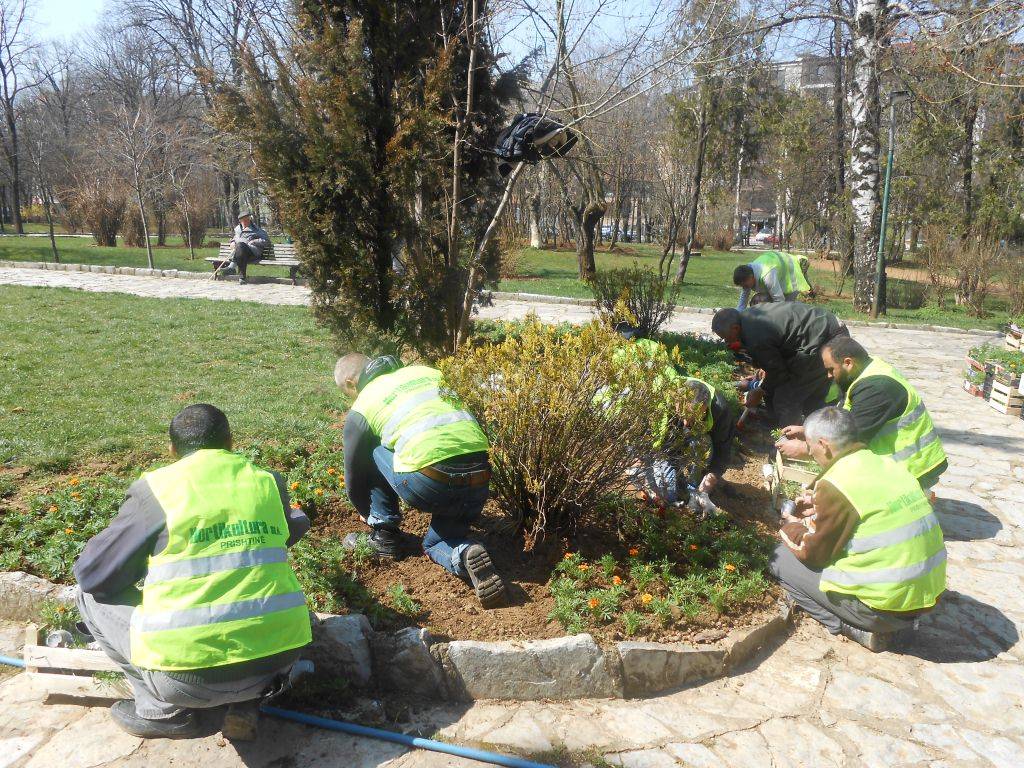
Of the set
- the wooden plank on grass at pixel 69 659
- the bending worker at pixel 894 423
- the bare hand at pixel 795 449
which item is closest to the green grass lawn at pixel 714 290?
the bending worker at pixel 894 423

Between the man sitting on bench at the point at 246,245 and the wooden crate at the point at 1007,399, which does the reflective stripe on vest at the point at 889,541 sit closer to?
the wooden crate at the point at 1007,399

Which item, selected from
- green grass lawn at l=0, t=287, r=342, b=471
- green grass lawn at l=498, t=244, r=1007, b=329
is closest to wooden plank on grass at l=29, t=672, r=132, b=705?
green grass lawn at l=0, t=287, r=342, b=471

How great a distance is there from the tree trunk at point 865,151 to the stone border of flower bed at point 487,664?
1441 centimetres

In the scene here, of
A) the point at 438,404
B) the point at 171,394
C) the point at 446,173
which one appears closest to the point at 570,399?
the point at 438,404

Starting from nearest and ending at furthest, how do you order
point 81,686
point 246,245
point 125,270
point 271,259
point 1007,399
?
1. point 81,686
2. point 1007,399
3. point 246,245
4. point 125,270
5. point 271,259

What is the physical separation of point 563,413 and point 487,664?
1.27 meters

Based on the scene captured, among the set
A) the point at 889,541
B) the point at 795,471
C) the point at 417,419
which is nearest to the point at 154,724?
the point at 417,419

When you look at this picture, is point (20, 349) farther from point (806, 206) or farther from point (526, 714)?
point (806, 206)

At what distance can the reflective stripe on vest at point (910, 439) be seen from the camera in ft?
16.0

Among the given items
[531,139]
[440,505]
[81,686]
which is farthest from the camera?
[531,139]

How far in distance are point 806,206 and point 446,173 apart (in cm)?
2847

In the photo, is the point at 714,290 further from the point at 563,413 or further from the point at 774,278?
the point at 563,413

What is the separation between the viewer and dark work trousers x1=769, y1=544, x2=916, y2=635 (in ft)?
12.2

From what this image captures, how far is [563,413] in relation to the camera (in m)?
3.95
